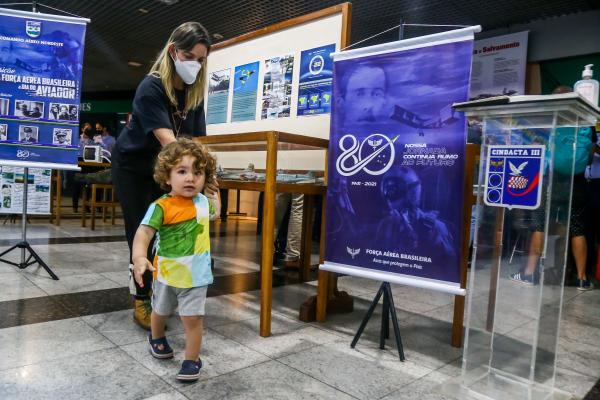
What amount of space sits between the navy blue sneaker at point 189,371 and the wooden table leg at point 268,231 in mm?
515

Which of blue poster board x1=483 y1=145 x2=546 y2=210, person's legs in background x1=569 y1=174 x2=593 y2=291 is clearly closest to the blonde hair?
blue poster board x1=483 y1=145 x2=546 y2=210

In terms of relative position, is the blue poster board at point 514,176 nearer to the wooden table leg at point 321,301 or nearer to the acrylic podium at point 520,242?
the acrylic podium at point 520,242

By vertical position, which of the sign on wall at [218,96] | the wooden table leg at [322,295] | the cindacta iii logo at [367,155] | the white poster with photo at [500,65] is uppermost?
the white poster with photo at [500,65]

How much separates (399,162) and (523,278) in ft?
2.14

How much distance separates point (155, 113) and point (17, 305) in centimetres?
127

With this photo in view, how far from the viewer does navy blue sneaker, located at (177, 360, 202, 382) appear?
146cm

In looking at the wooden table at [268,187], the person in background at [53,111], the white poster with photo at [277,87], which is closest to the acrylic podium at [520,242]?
the wooden table at [268,187]

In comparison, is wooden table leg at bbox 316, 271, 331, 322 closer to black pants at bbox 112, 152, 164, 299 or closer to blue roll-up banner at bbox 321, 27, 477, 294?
blue roll-up banner at bbox 321, 27, 477, 294

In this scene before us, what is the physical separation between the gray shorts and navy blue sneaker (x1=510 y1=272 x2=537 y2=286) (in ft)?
3.44

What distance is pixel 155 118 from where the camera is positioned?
1805 millimetres

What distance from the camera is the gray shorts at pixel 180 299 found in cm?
149

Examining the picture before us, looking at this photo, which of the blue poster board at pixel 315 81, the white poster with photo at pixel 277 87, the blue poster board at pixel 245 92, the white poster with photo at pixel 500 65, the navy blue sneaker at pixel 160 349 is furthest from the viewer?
the white poster with photo at pixel 500 65

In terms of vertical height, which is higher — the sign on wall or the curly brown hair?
the sign on wall

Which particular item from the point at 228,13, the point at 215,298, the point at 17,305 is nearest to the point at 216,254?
the point at 215,298
